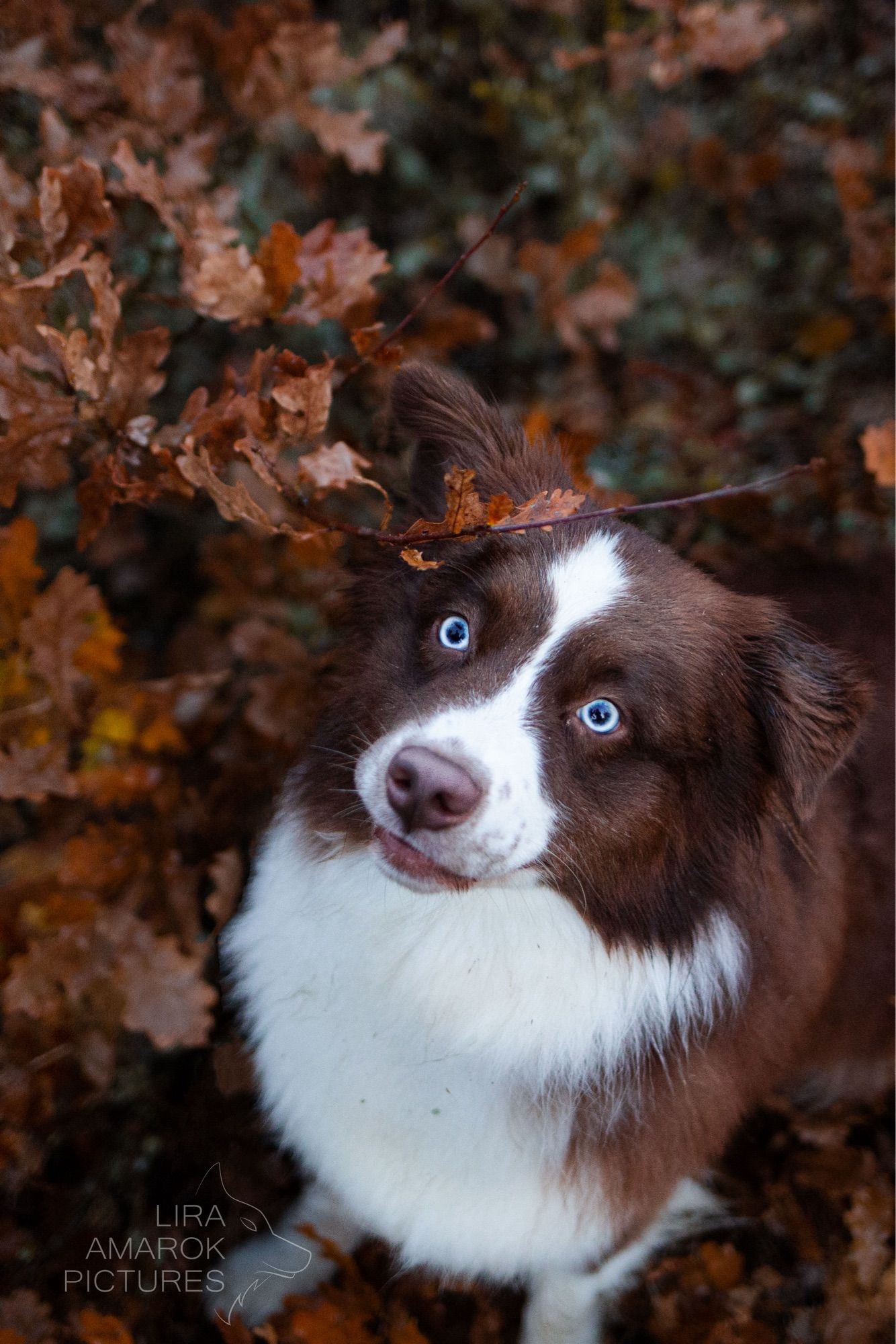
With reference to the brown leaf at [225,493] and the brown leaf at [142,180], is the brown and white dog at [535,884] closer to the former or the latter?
the brown leaf at [225,493]

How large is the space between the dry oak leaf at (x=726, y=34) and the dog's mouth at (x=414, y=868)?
2.89m

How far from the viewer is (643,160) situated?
4086mm

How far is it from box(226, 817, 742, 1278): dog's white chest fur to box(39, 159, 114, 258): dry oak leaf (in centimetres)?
142

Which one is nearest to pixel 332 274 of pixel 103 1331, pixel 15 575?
pixel 15 575

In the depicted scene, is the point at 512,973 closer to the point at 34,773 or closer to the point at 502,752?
the point at 502,752

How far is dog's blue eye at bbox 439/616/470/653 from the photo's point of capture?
6.88 feet

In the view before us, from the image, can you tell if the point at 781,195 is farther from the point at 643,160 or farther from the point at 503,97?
the point at 503,97

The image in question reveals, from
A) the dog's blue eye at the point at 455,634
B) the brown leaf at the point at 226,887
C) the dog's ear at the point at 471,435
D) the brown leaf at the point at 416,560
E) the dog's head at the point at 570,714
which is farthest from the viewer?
the brown leaf at the point at 226,887

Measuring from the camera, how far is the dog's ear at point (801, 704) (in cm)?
204

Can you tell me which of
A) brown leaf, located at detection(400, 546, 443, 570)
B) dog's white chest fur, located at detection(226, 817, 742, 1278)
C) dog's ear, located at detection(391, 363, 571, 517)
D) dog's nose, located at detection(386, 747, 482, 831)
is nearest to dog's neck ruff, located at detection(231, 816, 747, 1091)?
dog's white chest fur, located at detection(226, 817, 742, 1278)

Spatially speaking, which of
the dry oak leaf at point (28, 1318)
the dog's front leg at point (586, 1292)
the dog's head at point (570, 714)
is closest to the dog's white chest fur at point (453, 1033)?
the dog's head at point (570, 714)

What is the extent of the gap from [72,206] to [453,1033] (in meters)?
2.00

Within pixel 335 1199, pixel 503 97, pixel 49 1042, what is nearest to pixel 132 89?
pixel 503 97

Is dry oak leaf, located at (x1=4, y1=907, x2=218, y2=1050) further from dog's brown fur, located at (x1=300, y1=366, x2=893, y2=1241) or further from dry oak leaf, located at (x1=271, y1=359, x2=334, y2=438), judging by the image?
dry oak leaf, located at (x1=271, y1=359, x2=334, y2=438)
